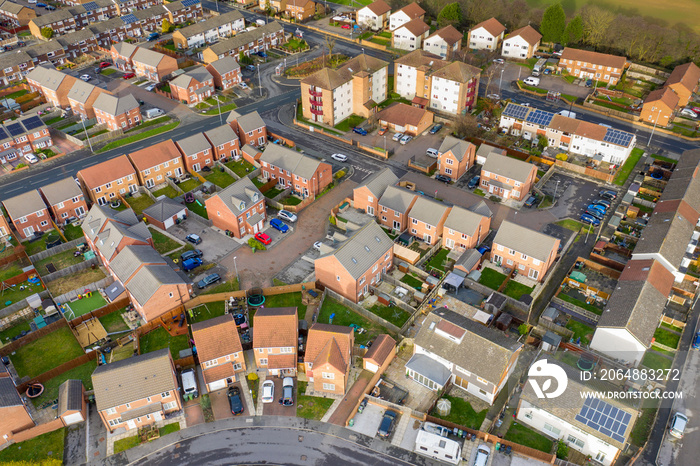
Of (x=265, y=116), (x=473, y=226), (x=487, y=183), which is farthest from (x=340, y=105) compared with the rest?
(x=473, y=226)

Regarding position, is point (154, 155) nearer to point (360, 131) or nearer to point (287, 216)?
point (287, 216)

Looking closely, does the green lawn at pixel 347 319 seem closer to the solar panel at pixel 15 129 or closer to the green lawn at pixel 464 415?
the green lawn at pixel 464 415

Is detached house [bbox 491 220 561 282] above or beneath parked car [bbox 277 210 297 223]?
above

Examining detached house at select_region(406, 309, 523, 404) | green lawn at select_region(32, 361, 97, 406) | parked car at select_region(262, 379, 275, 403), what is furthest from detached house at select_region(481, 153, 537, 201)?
green lawn at select_region(32, 361, 97, 406)

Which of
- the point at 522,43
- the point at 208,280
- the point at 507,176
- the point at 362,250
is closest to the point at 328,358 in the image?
the point at 362,250

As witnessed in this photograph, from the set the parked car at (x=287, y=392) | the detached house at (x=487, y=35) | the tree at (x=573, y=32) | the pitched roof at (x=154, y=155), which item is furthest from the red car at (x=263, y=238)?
the tree at (x=573, y=32)

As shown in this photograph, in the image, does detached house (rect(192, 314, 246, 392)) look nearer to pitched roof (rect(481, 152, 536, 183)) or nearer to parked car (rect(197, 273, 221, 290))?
parked car (rect(197, 273, 221, 290))
